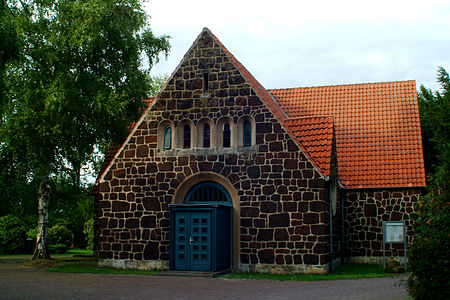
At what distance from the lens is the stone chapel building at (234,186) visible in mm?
18281

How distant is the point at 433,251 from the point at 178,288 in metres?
7.15

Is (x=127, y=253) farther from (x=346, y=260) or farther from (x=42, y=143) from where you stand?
(x=346, y=260)

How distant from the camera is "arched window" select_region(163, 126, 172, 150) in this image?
66.2 feet

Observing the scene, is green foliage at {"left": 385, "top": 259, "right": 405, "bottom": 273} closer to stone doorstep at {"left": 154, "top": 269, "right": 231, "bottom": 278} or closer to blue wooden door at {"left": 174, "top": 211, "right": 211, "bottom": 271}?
stone doorstep at {"left": 154, "top": 269, "right": 231, "bottom": 278}

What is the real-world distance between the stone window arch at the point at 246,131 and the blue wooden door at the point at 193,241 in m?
3.00

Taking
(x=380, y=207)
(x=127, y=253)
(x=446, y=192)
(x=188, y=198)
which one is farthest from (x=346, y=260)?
(x=446, y=192)

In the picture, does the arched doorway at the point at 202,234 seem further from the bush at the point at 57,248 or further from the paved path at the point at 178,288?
the bush at the point at 57,248

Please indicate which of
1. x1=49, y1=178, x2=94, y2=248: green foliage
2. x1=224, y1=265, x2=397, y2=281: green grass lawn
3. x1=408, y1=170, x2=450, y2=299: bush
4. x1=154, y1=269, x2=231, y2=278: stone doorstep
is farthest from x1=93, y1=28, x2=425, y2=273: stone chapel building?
x1=49, y1=178, x2=94, y2=248: green foliage

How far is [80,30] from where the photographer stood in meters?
21.3

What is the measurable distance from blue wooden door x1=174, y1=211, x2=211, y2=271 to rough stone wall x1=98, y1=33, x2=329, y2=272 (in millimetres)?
861

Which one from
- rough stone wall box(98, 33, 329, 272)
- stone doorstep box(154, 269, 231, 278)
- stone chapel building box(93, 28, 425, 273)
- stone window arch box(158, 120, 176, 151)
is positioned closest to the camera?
stone doorstep box(154, 269, 231, 278)

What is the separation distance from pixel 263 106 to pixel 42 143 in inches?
377

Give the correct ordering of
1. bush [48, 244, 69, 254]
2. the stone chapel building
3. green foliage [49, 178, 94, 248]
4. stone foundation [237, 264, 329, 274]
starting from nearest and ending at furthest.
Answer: stone foundation [237, 264, 329, 274]
the stone chapel building
bush [48, 244, 69, 254]
green foliage [49, 178, 94, 248]

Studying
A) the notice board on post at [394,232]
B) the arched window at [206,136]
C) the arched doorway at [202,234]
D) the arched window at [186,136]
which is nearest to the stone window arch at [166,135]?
the arched window at [186,136]
